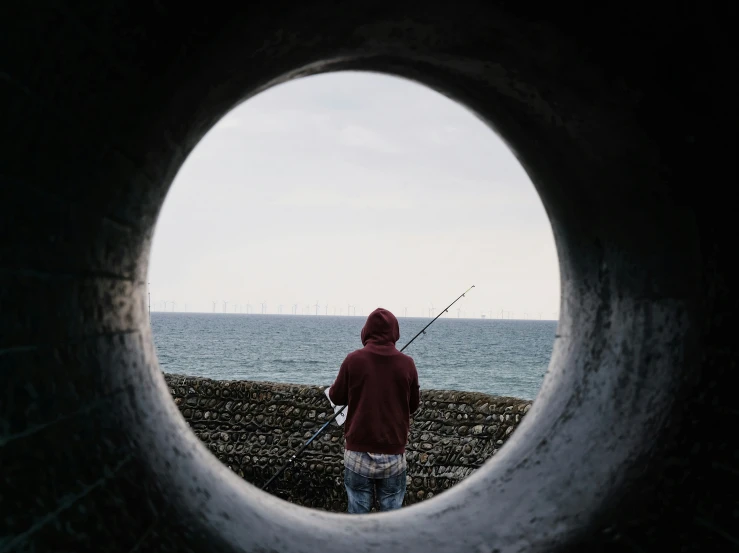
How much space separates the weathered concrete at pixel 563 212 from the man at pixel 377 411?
1995 mm

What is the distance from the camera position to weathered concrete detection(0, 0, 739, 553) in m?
1.22

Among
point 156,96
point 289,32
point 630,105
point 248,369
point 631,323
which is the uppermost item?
point 289,32

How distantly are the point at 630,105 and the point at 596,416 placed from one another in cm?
93

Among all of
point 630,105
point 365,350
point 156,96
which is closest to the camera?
point 156,96

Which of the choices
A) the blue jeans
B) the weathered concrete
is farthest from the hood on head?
the weathered concrete

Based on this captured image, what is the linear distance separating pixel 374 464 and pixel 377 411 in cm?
39

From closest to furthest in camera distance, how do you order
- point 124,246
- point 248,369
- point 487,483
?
point 124,246 < point 487,483 < point 248,369

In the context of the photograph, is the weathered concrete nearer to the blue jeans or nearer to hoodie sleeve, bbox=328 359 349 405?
hoodie sleeve, bbox=328 359 349 405

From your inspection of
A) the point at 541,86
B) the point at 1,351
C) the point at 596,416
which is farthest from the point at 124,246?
the point at 596,416

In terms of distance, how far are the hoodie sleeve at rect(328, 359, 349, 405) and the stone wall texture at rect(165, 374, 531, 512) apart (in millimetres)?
4184

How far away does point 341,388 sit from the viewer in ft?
14.8

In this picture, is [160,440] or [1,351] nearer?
[1,351]

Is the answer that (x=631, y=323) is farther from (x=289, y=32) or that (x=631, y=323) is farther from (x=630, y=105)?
(x=289, y=32)

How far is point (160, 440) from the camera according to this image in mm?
1721
